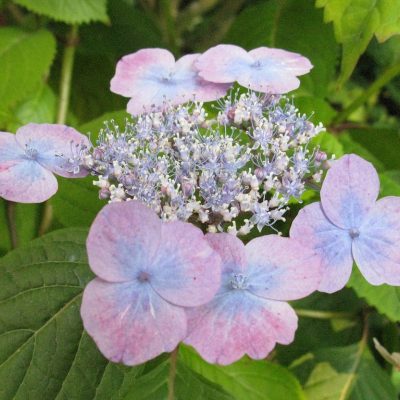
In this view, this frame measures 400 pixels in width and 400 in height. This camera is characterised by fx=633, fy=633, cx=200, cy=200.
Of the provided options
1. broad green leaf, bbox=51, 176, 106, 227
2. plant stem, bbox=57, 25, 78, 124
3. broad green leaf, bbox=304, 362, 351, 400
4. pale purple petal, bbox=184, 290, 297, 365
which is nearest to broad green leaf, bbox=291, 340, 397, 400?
broad green leaf, bbox=304, 362, 351, 400

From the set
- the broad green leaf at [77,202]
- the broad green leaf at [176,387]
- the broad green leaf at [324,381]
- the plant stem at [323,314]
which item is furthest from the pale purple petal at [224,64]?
the broad green leaf at [324,381]

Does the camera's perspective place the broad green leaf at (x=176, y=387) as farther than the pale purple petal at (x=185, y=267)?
Yes

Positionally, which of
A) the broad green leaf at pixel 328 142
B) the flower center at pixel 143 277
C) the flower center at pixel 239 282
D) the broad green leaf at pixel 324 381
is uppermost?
the flower center at pixel 143 277

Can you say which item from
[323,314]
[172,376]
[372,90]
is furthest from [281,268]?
[372,90]

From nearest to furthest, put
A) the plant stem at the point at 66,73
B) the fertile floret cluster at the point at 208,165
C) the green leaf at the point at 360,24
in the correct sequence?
the fertile floret cluster at the point at 208,165
the green leaf at the point at 360,24
the plant stem at the point at 66,73

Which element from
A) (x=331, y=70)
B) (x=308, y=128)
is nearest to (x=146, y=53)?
(x=308, y=128)

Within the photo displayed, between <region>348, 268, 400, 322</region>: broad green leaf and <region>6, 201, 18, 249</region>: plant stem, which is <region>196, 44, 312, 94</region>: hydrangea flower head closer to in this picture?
<region>348, 268, 400, 322</region>: broad green leaf

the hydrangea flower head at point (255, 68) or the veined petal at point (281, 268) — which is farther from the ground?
the hydrangea flower head at point (255, 68)

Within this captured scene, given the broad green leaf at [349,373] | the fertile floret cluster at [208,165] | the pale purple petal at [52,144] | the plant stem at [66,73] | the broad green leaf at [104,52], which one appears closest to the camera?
the fertile floret cluster at [208,165]

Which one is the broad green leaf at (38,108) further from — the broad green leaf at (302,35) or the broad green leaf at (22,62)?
the broad green leaf at (302,35)
